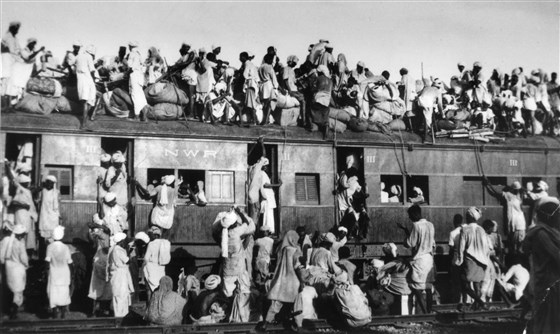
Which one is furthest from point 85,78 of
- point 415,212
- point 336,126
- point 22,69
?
point 415,212

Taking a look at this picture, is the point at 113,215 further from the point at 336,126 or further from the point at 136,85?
the point at 336,126

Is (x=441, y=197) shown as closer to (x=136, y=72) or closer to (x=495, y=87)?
(x=495, y=87)

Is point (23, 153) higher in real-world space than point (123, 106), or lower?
lower

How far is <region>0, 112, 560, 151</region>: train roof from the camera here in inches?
484

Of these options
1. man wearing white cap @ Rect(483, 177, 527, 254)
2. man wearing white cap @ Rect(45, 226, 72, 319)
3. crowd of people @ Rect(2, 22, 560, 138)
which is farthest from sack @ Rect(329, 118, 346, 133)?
man wearing white cap @ Rect(45, 226, 72, 319)

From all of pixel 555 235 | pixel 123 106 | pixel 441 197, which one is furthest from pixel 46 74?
pixel 555 235

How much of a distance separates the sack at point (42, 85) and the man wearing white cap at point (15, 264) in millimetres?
2967

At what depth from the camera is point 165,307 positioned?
10055 mm

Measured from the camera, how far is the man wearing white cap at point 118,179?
41.4ft

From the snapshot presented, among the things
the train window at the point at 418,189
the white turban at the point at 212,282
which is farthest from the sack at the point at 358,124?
the white turban at the point at 212,282

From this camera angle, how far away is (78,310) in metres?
12.0

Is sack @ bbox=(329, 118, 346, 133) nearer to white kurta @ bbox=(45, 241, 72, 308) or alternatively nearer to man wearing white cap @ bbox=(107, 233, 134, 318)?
man wearing white cap @ bbox=(107, 233, 134, 318)

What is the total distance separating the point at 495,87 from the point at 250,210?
290 inches

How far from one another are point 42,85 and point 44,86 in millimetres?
48
